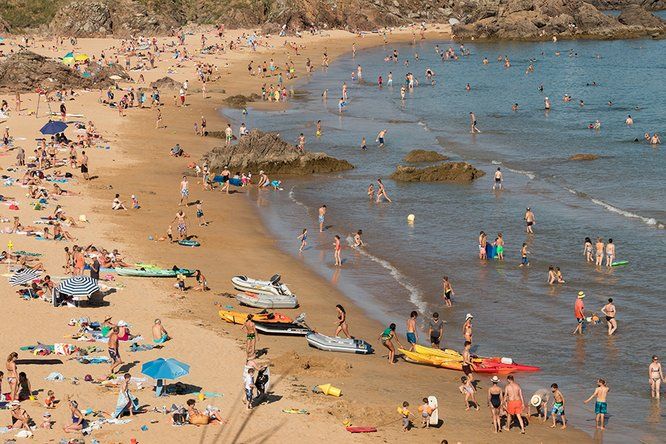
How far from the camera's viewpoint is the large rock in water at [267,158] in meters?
43.3

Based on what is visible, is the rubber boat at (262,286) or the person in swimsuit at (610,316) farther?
the rubber boat at (262,286)

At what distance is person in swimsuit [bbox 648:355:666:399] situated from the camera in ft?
67.7

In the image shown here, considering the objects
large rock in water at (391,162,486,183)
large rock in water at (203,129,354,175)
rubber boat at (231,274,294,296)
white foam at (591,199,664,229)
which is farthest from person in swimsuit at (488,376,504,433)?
large rock in water at (203,129,354,175)

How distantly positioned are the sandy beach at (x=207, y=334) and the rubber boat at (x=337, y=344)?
0.92 feet

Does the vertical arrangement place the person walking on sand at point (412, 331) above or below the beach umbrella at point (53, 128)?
below

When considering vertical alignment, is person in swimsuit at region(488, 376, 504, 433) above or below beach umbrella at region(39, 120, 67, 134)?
below

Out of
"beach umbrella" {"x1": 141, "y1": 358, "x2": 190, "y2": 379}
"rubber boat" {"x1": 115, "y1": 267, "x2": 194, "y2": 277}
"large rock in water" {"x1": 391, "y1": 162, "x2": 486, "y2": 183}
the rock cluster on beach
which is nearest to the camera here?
"beach umbrella" {"x1": 141, "y1": 358, "x2": 190, "y2": 379}

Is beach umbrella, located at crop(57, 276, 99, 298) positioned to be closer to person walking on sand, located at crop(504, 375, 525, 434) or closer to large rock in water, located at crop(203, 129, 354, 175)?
person walking on sand, located at crop(504, 375, 525, 434)

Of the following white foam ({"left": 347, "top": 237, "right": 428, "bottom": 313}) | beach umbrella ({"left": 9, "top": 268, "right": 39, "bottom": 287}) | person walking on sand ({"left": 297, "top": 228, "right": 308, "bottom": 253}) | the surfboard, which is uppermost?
beach umbrella ({"left": 9, "top": 268, "right": 39, "bottom": 287})

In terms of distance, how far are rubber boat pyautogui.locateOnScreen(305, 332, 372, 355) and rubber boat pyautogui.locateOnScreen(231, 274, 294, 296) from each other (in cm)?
348

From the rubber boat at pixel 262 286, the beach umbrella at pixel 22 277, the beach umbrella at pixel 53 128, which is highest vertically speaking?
the beach umbrella at pixel 53 128

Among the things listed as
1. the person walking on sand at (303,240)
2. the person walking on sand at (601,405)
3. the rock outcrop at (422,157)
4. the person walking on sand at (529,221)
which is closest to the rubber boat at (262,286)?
the person walking on sand at (303,240)

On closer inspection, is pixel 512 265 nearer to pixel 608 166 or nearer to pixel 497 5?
pixel 608 166

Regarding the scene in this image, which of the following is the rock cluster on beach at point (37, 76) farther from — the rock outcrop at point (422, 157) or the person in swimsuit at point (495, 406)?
the person in swimsuit at point (495, 406)
